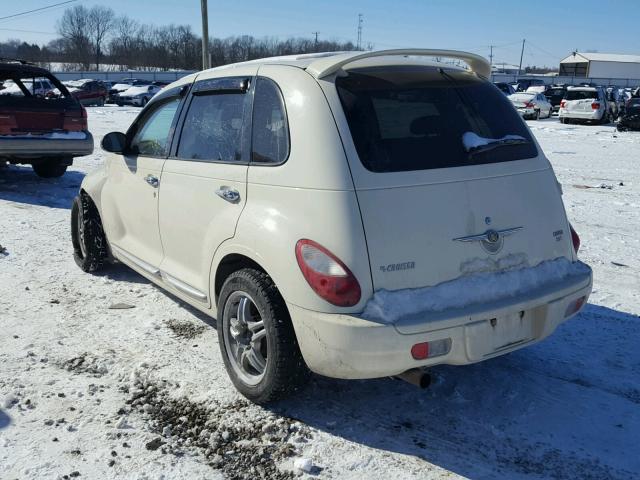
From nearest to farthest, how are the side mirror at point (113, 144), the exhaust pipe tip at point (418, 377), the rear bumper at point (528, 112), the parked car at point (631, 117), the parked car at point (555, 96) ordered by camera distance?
the exhaust pipe tip at point (418, 377), the side mirror at point (113, 144), the parked car at point (631, 117), the rear bumper at point (528, 112), the parked car at point (555, 96)

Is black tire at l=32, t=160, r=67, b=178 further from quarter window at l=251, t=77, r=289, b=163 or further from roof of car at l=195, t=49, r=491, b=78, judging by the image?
quarter window at l=251, t=77, r=289, b=163

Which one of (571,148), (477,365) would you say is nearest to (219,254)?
(477,365)

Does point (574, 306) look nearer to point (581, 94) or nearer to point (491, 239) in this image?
point (491, 239)

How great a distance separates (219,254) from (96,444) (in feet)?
3.93

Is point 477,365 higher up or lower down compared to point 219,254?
lower down

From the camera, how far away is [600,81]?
77125 mm

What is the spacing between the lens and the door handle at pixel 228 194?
11.3 ft

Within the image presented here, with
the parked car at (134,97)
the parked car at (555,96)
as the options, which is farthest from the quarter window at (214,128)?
the parked car at (134,97)

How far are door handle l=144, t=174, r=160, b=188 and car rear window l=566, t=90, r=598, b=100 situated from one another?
82.9 feet

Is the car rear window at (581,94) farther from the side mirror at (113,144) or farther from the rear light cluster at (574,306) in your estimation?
the rear light cluster at (574,306)

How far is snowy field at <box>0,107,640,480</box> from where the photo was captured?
2.96 m

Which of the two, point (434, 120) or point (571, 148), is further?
point (571, 148)

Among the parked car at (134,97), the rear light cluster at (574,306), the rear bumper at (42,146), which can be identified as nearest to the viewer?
the rear light cluster at (574,306)

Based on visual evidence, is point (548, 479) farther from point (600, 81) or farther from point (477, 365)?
point (600, 81)
